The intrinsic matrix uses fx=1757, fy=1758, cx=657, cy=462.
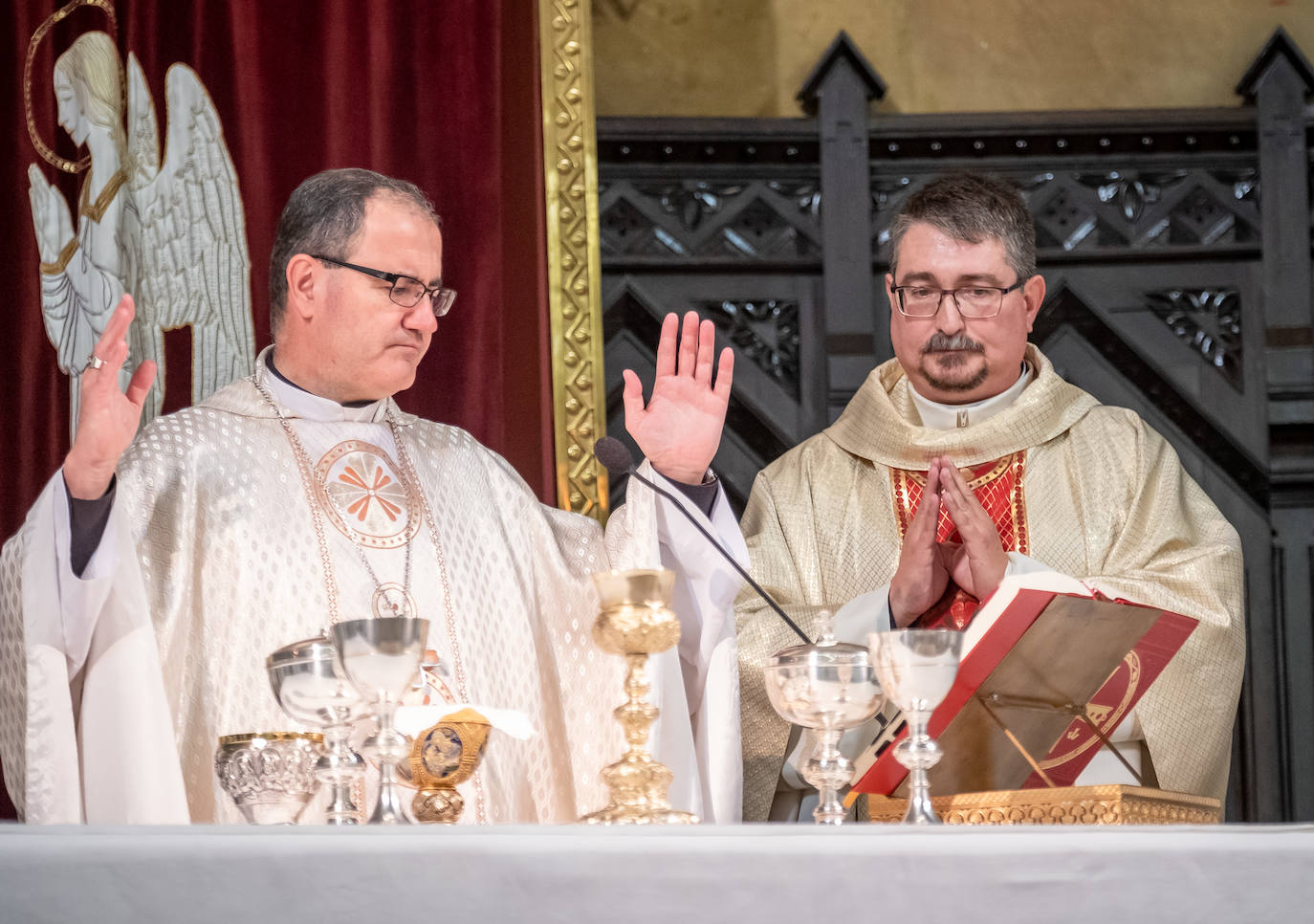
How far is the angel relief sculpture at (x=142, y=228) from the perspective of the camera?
4.43 meters

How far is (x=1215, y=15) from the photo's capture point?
16.4ft

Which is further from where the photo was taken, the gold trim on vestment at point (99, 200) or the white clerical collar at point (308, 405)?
the gold trim on vestment at point (99, 200)

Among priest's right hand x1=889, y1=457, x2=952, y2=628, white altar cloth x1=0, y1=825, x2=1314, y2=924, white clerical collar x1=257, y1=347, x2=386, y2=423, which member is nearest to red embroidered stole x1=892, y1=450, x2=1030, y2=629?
priest's right hand x1=889, y1=457, x2=952, y2=628

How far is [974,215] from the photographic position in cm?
404

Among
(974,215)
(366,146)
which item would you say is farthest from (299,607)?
(974,215)

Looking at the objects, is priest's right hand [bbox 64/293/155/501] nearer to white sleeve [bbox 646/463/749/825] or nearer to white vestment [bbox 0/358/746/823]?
white vestment [bbox 0/358/746/823]

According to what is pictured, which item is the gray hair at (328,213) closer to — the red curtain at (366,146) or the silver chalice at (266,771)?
the red curtain at (366,146)

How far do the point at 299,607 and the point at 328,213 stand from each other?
2.60 ft

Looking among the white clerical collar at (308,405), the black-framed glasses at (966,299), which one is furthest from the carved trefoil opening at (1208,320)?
the white clerical collar at (308,405)

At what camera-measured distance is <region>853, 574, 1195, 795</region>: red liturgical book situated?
9.32 feet

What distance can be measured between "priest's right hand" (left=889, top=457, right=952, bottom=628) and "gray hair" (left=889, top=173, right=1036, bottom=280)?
0.71m

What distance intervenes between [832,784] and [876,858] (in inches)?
31.5

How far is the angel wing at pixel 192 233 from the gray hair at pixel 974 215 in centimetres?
166

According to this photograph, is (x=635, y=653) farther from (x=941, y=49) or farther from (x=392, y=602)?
(x=941, y=49)
